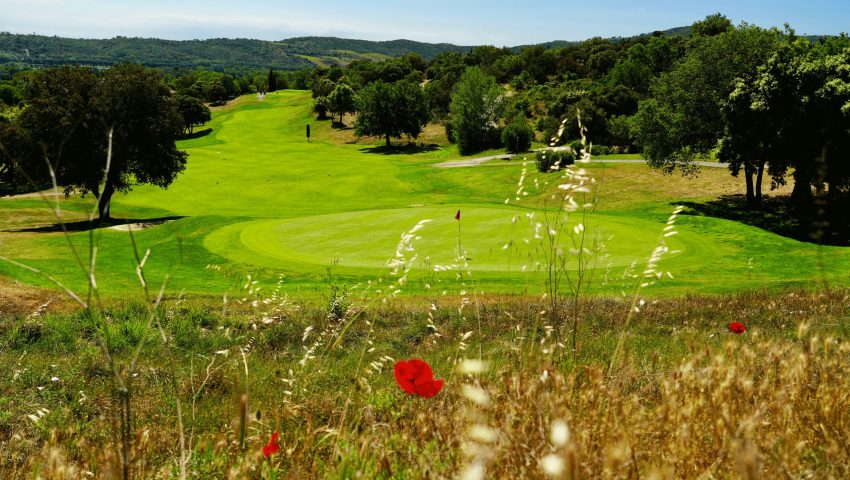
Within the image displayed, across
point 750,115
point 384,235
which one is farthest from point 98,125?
point 750,115

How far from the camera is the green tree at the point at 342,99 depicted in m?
102

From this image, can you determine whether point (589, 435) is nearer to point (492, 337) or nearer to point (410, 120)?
point (492, 337)

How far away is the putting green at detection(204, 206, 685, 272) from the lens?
20219mm

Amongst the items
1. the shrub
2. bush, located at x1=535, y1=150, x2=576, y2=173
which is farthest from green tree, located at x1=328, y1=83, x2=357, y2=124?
bush, located at x1=535, y1=150, x2=576, y2=173

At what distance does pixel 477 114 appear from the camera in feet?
240

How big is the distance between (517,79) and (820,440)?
116m

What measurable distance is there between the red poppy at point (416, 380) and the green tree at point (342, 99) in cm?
10214

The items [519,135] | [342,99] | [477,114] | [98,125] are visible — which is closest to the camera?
[98,125]

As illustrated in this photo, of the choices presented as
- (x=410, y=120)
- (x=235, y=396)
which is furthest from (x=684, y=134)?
(x=410, y=120)

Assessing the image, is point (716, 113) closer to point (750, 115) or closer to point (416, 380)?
point (750, 115)

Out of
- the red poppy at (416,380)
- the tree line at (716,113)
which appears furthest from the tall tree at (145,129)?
the red poppy at (416,380)

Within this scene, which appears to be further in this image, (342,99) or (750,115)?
(342,99)

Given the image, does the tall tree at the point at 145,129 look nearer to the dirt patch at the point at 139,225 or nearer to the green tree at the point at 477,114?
the dirt patch at the point at 139,225

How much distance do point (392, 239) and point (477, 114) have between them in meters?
52.5
